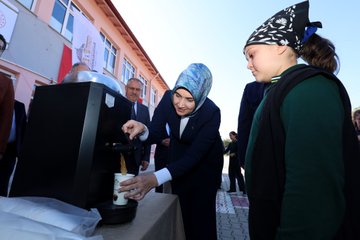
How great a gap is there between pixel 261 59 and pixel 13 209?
3.09 ft

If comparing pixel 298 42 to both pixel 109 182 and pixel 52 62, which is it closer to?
pixel 109 182

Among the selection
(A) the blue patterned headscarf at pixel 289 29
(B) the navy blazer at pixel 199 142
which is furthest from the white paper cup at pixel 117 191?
(A) the blue patterned headscarf at pixel 289 29

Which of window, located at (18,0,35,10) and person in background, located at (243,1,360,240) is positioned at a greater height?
window, located at (18,0,35,10)

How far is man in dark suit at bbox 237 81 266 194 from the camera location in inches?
64.4

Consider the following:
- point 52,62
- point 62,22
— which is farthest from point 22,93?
point 62,22

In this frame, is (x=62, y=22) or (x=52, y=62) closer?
(x=52, y=62)

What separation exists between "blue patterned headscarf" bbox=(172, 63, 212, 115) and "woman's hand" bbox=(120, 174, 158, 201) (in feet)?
2.29

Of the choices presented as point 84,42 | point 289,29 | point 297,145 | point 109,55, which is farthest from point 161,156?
point 109,55

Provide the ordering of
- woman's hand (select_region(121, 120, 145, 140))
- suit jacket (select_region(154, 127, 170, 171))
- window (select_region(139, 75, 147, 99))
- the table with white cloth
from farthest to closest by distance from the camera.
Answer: window (select_region(139, 75, 147, 99)) < suit jacket (select_region(154, 127, 170, 171)) < woman's hand (select_region(121, 120, 145, 140)) < the table with white cloth

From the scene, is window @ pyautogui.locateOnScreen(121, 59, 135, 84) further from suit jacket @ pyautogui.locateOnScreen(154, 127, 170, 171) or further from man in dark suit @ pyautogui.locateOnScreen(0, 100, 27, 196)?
man in dark suit @ pyautogui.locateOnScreen(0, 100, 27, 196)

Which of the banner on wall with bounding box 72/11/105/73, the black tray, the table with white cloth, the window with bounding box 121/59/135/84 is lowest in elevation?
the table with white cloth

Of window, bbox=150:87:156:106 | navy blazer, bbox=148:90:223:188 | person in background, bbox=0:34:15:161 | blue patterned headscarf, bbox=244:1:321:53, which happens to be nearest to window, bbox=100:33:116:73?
window, bbox=150:87:156:106

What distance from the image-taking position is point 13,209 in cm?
62

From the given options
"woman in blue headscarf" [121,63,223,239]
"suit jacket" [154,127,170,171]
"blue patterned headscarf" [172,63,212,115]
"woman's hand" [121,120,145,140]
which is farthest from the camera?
"suit jacket" [154,127,170,171]
